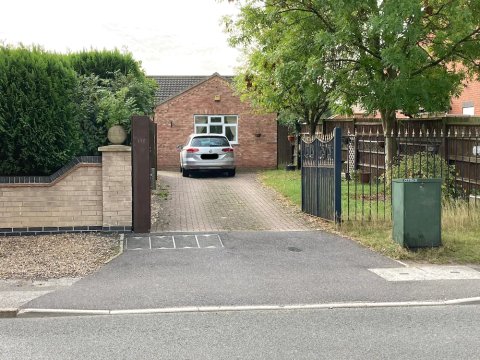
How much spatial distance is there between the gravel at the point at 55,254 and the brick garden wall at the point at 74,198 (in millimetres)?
257

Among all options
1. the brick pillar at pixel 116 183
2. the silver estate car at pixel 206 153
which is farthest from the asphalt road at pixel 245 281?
the silver estate car at pixel 206 153

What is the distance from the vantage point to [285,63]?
15102mm

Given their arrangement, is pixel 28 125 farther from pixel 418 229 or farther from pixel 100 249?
pixel 418 229

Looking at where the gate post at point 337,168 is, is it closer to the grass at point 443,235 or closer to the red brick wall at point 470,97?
the grass at point 443,235

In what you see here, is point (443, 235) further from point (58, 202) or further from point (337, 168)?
point (58, 202)

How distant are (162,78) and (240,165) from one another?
9.56 meters

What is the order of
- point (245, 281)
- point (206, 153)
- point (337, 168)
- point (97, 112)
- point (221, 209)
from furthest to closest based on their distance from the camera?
point (206, 153) < point (221, 209) < point (97, 112) < point (337, 168) < point (245, 281)

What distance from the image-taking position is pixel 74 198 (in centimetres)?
1077

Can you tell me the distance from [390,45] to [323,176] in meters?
3.64

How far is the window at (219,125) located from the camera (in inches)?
1099

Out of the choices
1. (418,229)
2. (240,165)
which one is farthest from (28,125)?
(240,165)

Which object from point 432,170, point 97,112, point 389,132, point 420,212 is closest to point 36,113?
point 97,112

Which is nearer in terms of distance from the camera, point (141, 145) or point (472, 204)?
point (141, 145)

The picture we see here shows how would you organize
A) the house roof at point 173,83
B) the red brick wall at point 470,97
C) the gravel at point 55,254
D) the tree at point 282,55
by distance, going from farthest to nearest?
the house roof at point 173,83, the red brick wall at point 470,97, the tree at point 282,55, the gravel at point 55,254
